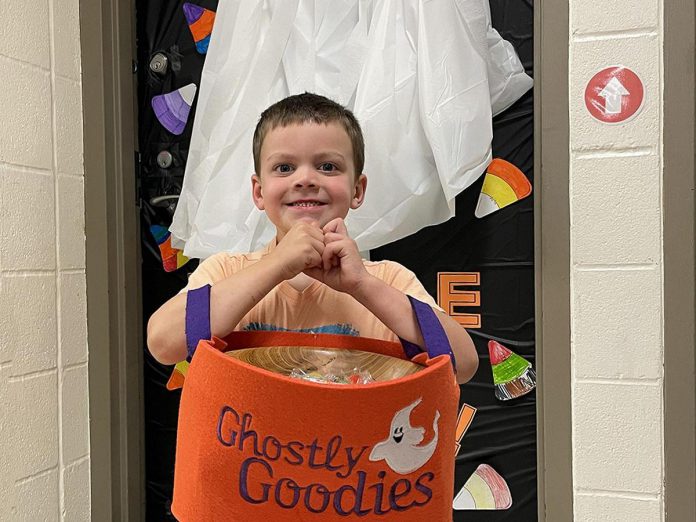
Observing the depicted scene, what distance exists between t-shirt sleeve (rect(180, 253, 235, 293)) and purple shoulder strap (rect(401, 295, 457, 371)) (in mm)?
264

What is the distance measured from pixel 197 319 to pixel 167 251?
2.50 ft

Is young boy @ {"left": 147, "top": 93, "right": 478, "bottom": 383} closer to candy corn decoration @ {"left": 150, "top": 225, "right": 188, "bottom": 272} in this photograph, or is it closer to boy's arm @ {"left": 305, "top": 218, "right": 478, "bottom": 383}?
boy's arm @ {"left": 305, "top": 218, "right": 478, "bottom": 383}

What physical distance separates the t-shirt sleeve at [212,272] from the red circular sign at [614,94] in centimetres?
62

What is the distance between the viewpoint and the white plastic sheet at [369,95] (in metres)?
1.11

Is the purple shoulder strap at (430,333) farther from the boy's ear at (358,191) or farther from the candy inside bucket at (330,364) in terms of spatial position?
the boy's ear at (358,191)

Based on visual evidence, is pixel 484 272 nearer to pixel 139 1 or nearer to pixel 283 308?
pixel 283 308

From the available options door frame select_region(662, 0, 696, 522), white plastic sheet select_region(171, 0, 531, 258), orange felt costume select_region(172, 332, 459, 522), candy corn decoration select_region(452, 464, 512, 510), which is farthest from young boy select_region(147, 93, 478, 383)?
candy corn decoration select_region(452, 464, 512, 510)

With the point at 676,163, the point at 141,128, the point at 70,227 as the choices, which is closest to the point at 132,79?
the point at 141,128

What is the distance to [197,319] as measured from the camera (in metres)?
0.73

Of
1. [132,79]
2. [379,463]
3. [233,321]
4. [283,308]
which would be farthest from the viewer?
[132,79]

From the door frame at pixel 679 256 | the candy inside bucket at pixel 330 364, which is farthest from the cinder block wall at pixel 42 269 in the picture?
the door frame at pixel 679 256

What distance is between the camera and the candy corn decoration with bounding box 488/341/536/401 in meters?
1.24

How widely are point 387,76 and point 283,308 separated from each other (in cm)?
49

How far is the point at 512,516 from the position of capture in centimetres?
126
